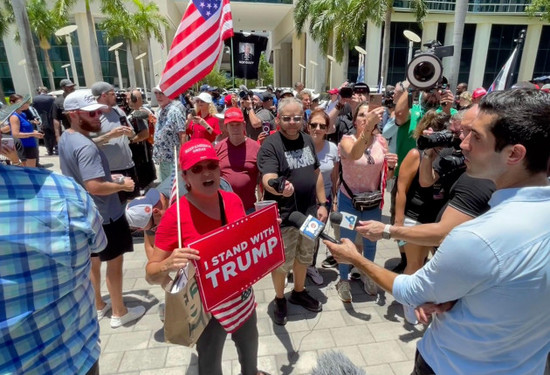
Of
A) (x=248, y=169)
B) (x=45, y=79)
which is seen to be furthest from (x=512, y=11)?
(x=45, y=79)

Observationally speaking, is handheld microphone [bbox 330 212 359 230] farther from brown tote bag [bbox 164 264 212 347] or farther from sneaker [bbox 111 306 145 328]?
sneaker [bbox 111 306 145 328]

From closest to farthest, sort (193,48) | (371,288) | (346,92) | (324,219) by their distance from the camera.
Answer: (193,48), (324,219), (371,288), (346,92)

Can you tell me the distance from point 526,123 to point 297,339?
250 centimetres

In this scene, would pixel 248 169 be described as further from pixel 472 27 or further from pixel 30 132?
pixel 472 27

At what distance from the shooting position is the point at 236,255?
74.2 inches

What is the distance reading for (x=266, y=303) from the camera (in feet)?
11.4

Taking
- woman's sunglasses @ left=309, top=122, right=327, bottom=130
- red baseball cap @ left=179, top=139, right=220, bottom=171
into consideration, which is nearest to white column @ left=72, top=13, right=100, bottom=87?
woman's sunglasses @ left=309, top=122, right=327, bottom=130

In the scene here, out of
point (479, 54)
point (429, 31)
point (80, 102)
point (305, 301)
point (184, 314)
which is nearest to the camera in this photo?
point (184, 314)

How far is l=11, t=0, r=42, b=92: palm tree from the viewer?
1241 centimetres

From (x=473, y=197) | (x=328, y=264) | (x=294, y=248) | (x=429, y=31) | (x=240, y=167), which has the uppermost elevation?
(x=429, y=31)

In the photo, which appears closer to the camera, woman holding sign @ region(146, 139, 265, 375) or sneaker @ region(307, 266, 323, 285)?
woman holding sign @ region(146, 139, 265, 375)

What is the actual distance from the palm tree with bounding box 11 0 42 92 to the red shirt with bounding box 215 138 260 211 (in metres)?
13.7

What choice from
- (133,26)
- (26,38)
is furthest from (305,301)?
(133,26)

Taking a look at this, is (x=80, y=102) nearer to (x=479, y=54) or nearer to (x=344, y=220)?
(x=344, y=220)
